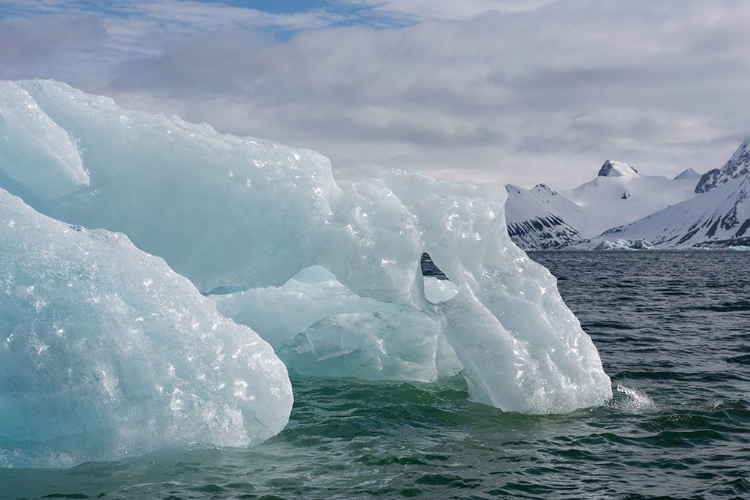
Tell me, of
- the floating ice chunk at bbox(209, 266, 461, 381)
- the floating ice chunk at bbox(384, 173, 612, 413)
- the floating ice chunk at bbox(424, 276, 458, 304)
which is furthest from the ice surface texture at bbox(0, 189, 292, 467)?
the floating ice chunk at bbox(424, 276, 458, 304)

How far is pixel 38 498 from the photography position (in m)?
9.27

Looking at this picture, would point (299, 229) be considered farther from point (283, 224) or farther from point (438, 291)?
point (438, 291)

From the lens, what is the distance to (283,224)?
15.2 metres

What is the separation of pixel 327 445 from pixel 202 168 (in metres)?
5.98

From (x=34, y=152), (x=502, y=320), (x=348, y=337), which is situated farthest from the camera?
(x=348, y=337)

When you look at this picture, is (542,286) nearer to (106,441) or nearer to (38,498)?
(106,441)

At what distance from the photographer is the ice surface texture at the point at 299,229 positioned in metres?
14.8

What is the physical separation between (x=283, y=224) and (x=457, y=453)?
5722 millimetres

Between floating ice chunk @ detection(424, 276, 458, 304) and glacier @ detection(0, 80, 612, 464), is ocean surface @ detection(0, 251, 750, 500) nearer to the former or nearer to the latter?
glacier @ detection(0, 80, 612, 464)

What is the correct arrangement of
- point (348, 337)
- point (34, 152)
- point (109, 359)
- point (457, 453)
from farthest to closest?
1. point (348, 337)
2. point (34, 152)
3. point (457, 453)
4. point (109, 359)

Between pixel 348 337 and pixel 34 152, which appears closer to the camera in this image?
pixel 34 152

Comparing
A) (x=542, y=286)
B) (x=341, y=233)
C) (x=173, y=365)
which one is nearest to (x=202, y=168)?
(x=341, y=233)

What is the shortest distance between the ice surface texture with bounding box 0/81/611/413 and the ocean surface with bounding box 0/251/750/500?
1.06 meters

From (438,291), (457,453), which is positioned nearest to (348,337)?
(438,291)
